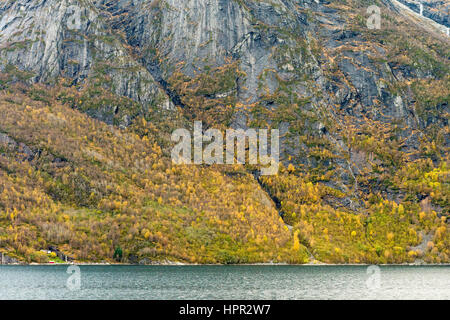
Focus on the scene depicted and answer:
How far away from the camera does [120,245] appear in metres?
190

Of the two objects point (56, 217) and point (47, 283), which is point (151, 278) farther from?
point (56, 217)

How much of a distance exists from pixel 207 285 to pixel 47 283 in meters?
35.7
